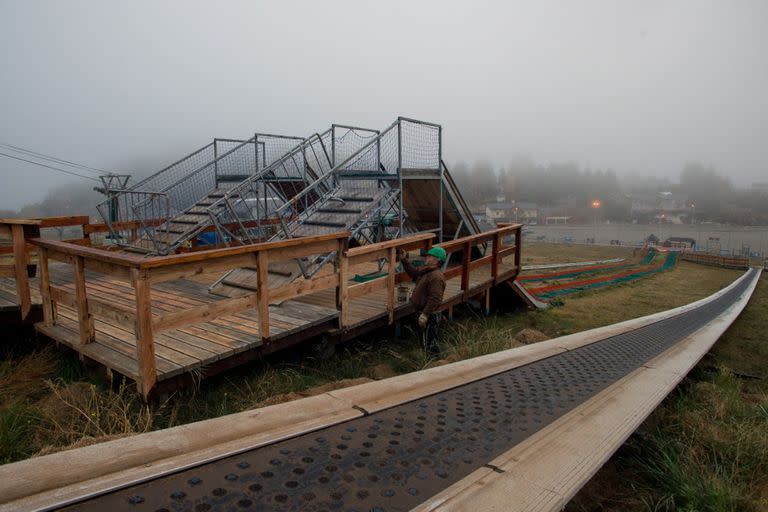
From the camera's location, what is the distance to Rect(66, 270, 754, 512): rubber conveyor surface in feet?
7.41

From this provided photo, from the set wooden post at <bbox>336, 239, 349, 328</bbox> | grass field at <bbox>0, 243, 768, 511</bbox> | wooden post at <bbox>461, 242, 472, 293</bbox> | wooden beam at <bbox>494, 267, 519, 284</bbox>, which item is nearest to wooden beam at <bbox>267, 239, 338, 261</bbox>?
wooden post at <bbox>336, 239, 349, 328</bbox>

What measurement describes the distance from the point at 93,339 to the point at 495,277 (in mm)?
6606

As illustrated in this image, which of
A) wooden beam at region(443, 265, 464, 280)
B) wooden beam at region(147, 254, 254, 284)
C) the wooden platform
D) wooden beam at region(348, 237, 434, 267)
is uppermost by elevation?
wooden beam at region(147, 254, 254, 284)

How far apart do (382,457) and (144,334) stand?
2418 mm

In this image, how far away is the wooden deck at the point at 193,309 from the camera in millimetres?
4262

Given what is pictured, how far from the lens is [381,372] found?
5836 millimetres

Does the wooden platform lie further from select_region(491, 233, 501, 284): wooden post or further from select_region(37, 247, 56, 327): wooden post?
select_region(491, 233, 501, 284): wooden post

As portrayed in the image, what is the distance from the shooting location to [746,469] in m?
3.32

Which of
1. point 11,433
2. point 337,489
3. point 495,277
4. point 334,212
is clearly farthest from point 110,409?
point 495,277

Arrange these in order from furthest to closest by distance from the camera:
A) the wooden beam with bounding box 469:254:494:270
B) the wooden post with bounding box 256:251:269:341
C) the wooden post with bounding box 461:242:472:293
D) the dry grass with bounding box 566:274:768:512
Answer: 1. the wooden beam with bounding box 469:254:494:270
2. the wooden post with bounding box 461:242:472:293
3. the wooden post with bounding box 256:251:269:341
4. the dry grass with bounding box 566:274:768:512

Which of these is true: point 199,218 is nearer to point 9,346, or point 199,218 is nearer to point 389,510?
point 9,346

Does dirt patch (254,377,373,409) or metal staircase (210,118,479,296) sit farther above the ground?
metal staircase (210,118,479,296)

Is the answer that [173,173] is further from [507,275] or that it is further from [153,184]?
[507,275]

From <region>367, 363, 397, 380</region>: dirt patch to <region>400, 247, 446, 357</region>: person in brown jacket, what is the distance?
2.57 feet
